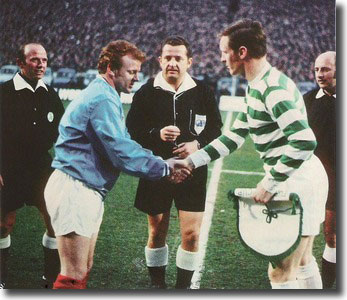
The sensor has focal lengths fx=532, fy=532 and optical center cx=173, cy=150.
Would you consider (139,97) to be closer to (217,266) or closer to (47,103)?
(47,103)

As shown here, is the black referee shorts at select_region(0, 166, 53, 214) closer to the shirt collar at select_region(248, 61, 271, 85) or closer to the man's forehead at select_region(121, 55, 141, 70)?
the man's forehead at select_region(121, 55, 141, 70)

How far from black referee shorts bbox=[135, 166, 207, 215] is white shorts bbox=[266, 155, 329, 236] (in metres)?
0.46

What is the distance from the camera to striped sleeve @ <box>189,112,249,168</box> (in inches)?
90.1

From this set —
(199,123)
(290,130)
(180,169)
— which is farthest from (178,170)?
(290,130)

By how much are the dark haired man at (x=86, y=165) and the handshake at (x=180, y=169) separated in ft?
0.64

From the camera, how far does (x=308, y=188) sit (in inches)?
80.6

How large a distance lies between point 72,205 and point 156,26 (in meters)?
0.97

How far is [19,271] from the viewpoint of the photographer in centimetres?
250

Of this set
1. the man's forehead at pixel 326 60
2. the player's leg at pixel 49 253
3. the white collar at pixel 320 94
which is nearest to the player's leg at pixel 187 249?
the player's leg at pixel 49 253

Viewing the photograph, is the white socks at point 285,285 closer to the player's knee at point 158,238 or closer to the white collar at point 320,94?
the player's knee at point 158,238

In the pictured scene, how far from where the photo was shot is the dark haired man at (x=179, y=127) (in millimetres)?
2387

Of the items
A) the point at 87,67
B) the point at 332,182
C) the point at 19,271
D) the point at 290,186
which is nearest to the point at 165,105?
the point at 87,67

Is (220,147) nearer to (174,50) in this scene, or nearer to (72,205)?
(174,50)

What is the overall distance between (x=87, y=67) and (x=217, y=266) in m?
1.12
